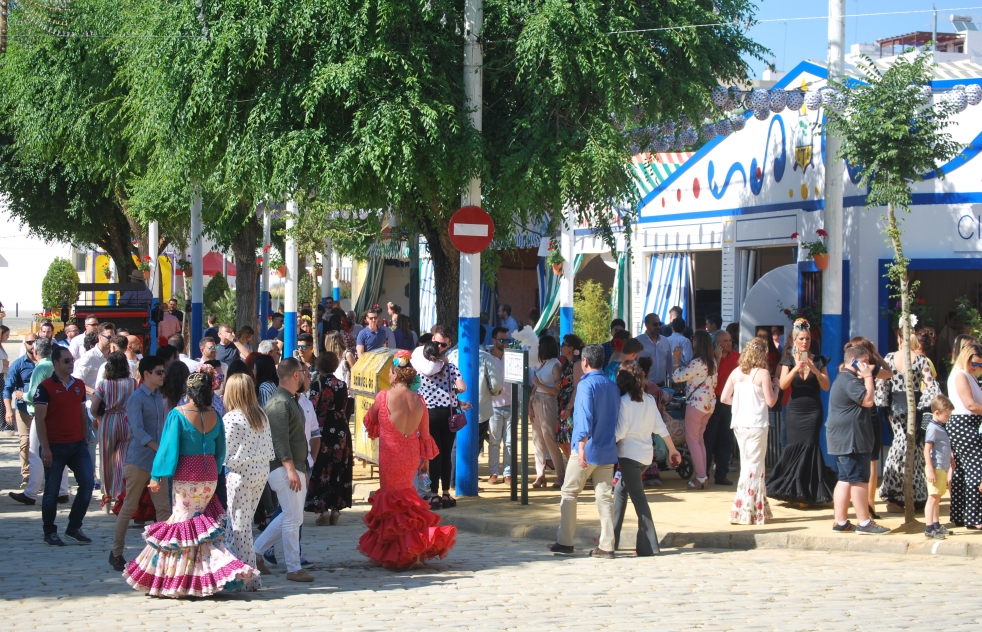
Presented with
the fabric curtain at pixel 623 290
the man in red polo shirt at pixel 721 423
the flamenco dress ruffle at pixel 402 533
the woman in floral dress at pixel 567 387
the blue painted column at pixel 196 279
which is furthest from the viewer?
the blue painted column at pixel 196 279

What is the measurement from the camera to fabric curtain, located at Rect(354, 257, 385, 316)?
38.8 m

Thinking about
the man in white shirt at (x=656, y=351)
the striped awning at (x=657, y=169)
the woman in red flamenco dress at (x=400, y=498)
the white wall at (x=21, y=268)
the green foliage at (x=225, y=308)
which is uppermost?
the white wall at (x=21, y=268)

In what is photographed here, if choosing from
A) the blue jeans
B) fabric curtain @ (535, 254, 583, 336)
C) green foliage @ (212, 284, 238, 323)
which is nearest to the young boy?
the blue jeans

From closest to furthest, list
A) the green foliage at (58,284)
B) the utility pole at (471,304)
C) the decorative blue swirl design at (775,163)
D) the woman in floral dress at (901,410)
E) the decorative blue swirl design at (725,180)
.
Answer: the woman in floral dress at (901,410), the utility pole at (471,304), the decorative blue swirl design at (775,163), the decorative blue swirl design at (725,180), the green foliage at (58,284)

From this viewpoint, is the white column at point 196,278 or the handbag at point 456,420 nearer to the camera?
the handbag at point 456,420

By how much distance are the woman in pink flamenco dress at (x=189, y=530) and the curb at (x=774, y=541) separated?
3450mm

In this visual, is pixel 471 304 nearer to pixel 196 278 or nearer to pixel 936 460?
pixel 936 460

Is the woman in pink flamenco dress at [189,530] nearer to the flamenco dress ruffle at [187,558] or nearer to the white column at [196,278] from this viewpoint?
the flamenco dress ruffle at [187,558]

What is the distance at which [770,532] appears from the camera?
33.0ft

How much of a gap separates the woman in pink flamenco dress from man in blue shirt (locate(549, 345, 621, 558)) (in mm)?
2883

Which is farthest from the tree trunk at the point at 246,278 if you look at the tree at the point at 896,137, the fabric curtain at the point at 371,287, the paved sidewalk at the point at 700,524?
the fabric curtain at the point at 371,287

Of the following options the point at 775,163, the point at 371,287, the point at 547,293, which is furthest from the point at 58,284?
the point at 775,163

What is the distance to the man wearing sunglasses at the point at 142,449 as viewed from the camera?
27.6ft

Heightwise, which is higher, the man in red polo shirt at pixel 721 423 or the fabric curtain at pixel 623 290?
the fabric curtain at pixel 623 290
